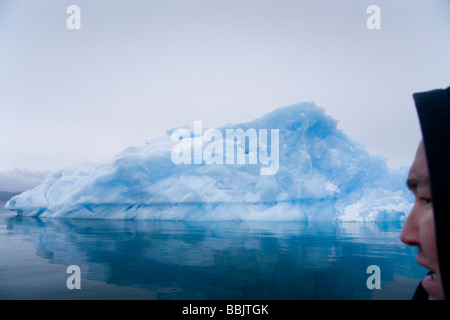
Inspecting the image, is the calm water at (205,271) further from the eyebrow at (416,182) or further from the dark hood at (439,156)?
→ the dark hood at (439,156)

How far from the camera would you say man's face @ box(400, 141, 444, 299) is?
1.79 ft

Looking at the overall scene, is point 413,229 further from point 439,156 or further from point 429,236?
point 439,156

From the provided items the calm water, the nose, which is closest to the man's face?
the nose

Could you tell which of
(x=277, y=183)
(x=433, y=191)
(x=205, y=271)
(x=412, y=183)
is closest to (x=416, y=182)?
(x=412, y=183)

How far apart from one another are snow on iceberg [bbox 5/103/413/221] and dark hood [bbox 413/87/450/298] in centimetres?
1690

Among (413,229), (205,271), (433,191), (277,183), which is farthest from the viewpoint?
(277,183)

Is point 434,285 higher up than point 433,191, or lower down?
lower down

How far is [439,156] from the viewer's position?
1.66 feet

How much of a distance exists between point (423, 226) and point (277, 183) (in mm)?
17356

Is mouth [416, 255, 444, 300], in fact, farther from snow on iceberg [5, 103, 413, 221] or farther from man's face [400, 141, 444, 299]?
snow on iceberg [5, 103, 413, 221]

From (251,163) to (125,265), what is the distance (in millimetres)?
13113
